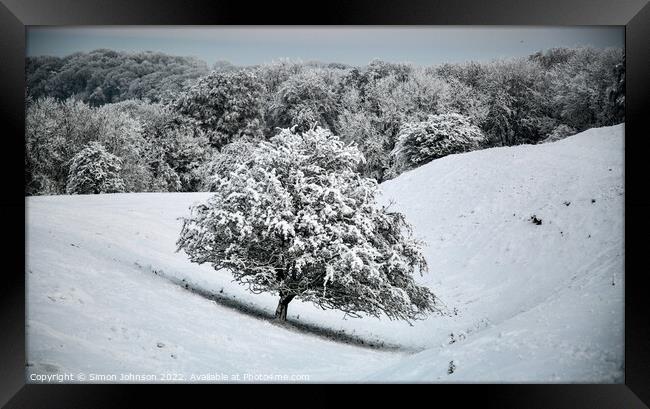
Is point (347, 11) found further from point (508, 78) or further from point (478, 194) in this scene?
point (478, 194)

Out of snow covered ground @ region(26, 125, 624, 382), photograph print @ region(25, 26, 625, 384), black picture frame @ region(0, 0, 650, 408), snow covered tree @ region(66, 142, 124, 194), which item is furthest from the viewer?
snow covered tree @ region(66, 142, 124, 194)

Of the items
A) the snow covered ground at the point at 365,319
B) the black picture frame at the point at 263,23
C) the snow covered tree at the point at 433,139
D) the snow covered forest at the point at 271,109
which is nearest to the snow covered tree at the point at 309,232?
Result: the snow covered ground at the point at 365,319

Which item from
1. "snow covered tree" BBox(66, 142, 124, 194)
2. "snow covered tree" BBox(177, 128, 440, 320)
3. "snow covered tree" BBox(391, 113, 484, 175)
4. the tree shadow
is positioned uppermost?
"snow covered tree" BBox(391, 113, 484, 175)

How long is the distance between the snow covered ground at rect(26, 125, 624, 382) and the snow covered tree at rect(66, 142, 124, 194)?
23 centimetres

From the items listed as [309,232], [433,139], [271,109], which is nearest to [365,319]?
[309,232]

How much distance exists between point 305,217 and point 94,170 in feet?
13.0

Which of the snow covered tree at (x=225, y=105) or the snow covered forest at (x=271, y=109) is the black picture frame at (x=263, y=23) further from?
the snow covered tree at (x=225, y=105)

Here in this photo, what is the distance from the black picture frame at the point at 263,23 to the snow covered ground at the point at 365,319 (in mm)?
209

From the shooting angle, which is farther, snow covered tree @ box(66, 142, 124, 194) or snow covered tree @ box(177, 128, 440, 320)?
snow covered tree @ box(66, 142, 124, 194)

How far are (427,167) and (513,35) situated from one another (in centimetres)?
415

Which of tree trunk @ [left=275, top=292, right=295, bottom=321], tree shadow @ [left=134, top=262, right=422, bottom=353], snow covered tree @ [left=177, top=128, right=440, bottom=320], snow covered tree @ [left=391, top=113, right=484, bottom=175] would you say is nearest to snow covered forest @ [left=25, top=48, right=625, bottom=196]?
snow covered tree @ [left=391, top=113, right=484, bottom=175]

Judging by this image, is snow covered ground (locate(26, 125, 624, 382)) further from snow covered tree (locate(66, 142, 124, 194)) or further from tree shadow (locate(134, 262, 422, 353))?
snow covered tree (locate(66, 142, 124, 194))

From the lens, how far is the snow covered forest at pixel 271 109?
→ 9.44 meters

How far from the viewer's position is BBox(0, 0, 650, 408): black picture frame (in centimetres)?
836
